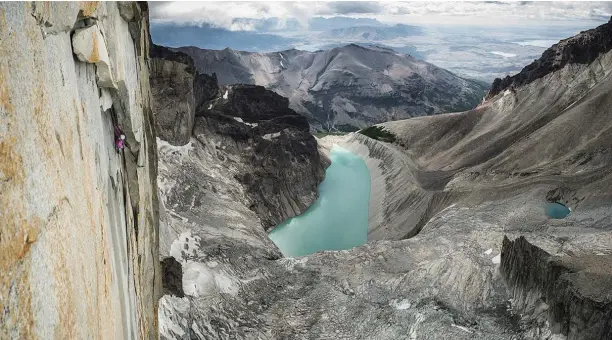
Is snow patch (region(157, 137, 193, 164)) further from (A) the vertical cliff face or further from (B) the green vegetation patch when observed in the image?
(B) the green vegetation patch

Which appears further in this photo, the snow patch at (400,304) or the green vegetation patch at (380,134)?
the green vegetation patch at (380,134)

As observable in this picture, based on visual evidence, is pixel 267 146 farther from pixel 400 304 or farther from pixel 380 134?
pixel 400 304

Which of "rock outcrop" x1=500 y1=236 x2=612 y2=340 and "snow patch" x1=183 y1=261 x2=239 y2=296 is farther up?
"rock outcrop" x1=500 y1=236 x2=612 y2=340

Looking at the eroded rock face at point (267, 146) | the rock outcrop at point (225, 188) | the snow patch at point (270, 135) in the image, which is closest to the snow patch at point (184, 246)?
the rock outcrop at point (225, 188)

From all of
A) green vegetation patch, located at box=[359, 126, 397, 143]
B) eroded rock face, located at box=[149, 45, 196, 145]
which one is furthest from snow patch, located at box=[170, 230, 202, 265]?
green vegetation patch, located at box=[359, 126, 397, 143]

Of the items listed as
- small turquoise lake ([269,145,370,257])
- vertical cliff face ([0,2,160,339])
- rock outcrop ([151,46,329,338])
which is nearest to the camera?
vertical cliff face ([0,2,160,339])

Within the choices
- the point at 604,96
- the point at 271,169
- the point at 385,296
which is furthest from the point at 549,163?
the point at 271,169

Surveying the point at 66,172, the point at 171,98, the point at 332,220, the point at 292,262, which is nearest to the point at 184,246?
the point at 292,262

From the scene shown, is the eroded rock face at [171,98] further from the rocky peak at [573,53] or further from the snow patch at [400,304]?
the rocky peak at [573,53]
